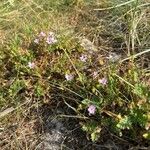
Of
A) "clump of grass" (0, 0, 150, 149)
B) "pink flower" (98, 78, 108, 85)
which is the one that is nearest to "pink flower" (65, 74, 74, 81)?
"clump of grass" (0, 0, 150, 149)

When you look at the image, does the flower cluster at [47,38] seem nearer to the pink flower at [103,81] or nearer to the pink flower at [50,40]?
the pink flower at [50,40]

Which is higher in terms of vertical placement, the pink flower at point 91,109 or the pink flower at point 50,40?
the pink flower at point 50,40

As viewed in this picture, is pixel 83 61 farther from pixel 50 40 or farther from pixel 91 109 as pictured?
pixel 91 109

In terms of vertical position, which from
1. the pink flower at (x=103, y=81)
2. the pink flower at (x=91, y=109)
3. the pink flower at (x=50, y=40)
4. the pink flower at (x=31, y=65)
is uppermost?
the pink flower at (x=50, y=40)

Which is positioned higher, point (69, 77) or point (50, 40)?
point (50, 40)

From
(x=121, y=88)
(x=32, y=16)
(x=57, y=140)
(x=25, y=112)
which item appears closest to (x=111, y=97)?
(x=121, y=88)

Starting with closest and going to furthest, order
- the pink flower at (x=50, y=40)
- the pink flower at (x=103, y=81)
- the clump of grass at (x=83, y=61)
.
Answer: the clump of grass at (x=83, y=61), the pink flower at (x=103, y=81), the pink flower at (x=50, y=40)

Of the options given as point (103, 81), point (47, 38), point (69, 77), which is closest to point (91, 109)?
point (103, 81)

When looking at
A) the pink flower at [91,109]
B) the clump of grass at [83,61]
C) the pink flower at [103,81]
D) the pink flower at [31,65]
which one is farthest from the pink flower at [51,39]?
the pink flower at [91,109]

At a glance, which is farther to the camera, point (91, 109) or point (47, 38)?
point (47, 38)

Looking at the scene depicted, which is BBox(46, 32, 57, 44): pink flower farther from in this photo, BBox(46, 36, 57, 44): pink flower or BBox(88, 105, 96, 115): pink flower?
BBox(88, 105, 96, 115): pink flower
